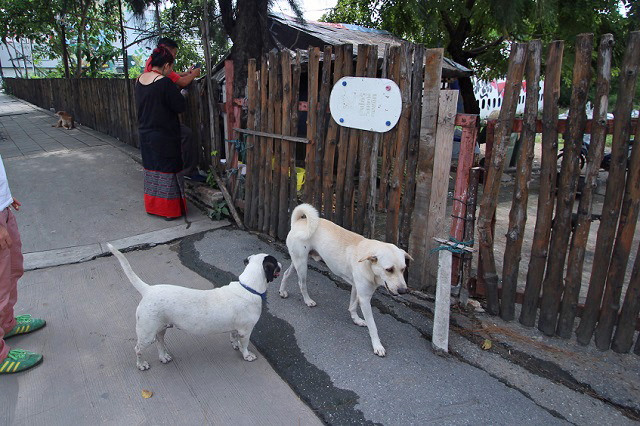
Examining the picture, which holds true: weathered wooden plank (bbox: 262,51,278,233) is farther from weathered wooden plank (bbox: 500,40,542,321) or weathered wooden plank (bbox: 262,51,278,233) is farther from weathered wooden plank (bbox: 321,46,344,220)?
weathered wooden plank (bbox: 500,40,542,321)

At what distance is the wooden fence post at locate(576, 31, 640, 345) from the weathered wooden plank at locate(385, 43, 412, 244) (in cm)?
148

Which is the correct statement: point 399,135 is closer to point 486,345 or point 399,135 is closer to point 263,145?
point 486,345

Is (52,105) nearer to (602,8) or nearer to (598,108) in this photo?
(602,8)

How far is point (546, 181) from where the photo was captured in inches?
121

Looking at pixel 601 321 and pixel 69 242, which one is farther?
pixel 69 242

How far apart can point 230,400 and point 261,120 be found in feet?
11.0

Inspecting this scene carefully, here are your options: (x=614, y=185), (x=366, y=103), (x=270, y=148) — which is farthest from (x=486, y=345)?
(x=270, y=148)

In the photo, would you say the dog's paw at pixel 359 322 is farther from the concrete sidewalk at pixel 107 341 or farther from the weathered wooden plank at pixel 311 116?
the weathered wooden plank at pixel 311 116

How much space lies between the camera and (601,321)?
3.05 m

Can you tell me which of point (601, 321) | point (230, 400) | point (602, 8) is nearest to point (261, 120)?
point (230, 400)

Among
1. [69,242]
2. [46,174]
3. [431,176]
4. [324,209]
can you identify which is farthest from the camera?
[46,174]

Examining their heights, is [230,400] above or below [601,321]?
below

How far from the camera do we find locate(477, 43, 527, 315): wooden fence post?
303cm

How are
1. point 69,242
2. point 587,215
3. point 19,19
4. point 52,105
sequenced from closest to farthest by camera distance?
point 587,215 → point 69,242 → point 19,19 → point 52,105
